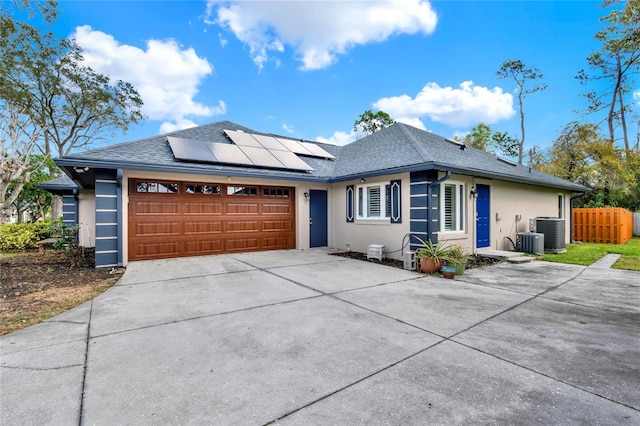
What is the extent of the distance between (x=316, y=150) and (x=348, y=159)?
160 centimetres

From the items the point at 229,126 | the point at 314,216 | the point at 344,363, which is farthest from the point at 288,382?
the point at 229,126

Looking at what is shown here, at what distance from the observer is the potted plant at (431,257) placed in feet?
21.3

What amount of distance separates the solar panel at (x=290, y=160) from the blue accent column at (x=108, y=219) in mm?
4557

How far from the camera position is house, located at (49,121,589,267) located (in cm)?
713

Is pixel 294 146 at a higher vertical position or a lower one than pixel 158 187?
higher

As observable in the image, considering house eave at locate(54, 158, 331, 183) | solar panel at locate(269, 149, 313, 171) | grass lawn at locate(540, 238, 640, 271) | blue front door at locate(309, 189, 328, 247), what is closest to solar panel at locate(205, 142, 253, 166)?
house eave at locate(54, 158, 331, 183)

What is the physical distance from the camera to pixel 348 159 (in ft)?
35.6

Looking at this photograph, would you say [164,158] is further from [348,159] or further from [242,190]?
[348,159]

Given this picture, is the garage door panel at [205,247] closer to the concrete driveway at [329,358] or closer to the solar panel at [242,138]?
the concrete driveway at [329,358]

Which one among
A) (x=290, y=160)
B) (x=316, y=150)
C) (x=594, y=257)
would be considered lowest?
(x=594, y=257)

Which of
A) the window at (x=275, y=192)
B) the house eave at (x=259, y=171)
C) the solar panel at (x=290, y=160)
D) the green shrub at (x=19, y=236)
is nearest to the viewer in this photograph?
the house eave at (x=259, y=171)

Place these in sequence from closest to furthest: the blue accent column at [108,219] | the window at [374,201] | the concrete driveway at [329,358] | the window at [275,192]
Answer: the concrete driveway at [329,358]
the blue accent column at [108,219]
the window at [374,201]
the window at [275,192]

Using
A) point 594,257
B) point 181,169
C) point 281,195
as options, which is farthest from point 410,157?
point 594,257

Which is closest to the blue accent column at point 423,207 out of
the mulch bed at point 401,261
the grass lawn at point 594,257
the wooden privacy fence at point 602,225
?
the mulch bed at point 401,261
